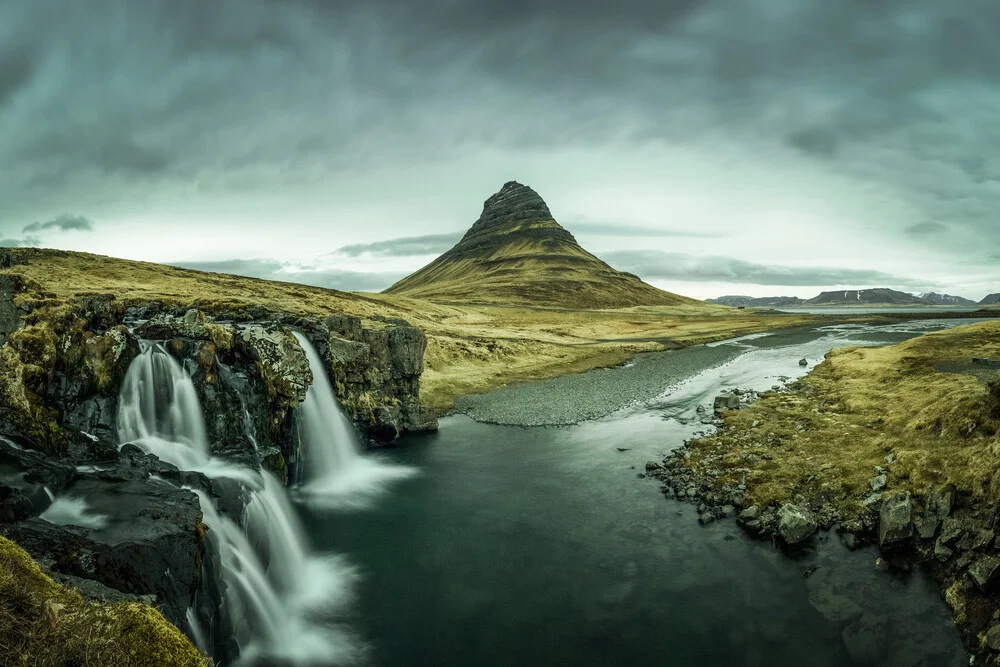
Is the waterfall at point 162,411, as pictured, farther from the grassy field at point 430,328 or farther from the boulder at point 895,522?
the boulder at point 895,522

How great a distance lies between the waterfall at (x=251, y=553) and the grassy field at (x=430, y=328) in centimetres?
2316

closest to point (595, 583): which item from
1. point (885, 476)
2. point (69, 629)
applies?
point (885, 476)

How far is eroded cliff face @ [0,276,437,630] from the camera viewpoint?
10938 millimetres

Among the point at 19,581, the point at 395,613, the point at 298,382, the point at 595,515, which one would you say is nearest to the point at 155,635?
the point at 19,581

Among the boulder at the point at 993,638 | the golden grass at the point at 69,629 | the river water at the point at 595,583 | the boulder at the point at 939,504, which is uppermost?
the golden grass at the point at 69,629

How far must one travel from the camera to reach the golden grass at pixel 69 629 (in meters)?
5.56

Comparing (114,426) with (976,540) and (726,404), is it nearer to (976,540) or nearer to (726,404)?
(976,540)

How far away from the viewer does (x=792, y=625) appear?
14.7m

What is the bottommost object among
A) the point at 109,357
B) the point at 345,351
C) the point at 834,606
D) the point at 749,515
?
the point at 834,606

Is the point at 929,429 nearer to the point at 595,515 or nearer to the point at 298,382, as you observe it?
the point at 595,515

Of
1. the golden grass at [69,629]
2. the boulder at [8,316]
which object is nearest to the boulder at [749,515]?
the golden grass at [69,629]

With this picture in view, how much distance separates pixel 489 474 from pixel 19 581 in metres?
23.8

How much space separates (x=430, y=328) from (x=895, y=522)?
83.0m

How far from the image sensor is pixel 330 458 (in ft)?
98.5
